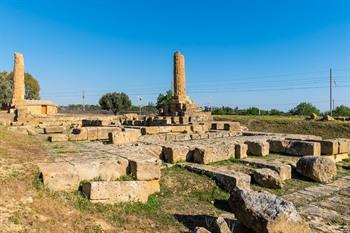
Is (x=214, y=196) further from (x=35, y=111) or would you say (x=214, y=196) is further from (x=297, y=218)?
(x=35, y=111)

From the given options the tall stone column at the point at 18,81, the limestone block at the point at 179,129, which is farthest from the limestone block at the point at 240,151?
the tall stone column at the point at 18,81

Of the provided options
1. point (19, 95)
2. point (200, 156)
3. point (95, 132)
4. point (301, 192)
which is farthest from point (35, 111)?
point (301, 192)

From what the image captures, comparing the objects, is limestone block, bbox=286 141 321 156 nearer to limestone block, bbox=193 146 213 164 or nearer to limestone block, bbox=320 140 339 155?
limestone block, bbox=320 140 339 155

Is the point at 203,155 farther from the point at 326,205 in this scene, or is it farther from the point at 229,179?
the point at 326,205

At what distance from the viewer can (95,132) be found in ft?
42.2

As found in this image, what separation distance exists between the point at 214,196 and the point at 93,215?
8.12 ft

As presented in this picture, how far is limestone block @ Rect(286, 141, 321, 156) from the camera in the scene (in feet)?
31.8

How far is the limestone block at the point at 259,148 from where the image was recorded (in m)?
9.94

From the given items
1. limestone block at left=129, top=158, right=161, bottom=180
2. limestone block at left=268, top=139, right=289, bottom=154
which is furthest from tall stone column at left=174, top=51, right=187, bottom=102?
limestone block at left=129, top=158, right=161, bottom=180

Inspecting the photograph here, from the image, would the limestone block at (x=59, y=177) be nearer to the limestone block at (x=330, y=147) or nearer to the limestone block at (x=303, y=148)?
the limestone block at (x=303, y=148)

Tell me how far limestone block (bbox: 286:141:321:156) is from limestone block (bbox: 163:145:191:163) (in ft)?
12.3

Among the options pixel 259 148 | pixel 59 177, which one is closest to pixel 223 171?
pixel 259 148

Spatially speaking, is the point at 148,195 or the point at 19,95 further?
the point at 19,95

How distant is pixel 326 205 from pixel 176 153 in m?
3.95
